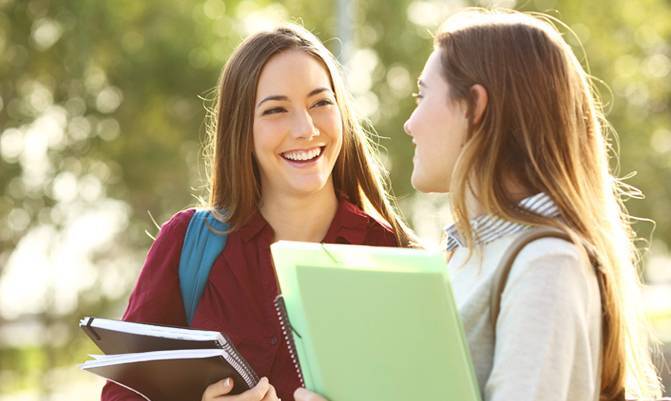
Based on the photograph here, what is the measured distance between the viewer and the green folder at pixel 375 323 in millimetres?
2203

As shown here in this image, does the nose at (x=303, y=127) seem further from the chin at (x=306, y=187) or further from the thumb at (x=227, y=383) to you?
the thumb at (x=227, y=383)

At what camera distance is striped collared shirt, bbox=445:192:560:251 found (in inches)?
89.0

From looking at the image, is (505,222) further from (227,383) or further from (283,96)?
(283,96)

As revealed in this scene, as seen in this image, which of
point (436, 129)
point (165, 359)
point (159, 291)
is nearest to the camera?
point (436, 129)

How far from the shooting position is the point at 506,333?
2.15 m

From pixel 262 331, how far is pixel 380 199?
0.66 meters

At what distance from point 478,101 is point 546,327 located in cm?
50

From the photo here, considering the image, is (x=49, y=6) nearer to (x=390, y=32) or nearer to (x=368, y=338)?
(x=390, y=32)

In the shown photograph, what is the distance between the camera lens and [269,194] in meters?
3.68

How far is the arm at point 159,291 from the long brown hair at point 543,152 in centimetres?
126

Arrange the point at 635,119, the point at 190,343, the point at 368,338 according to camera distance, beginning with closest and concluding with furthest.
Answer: the point at 368,338, the point at 190,343, the point at 635,119

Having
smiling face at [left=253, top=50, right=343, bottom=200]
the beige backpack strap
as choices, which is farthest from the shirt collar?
the beige backpack strap

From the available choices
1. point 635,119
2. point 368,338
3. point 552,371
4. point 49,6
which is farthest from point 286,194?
point 635,119

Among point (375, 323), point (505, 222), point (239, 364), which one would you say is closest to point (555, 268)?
point (505, 222)
